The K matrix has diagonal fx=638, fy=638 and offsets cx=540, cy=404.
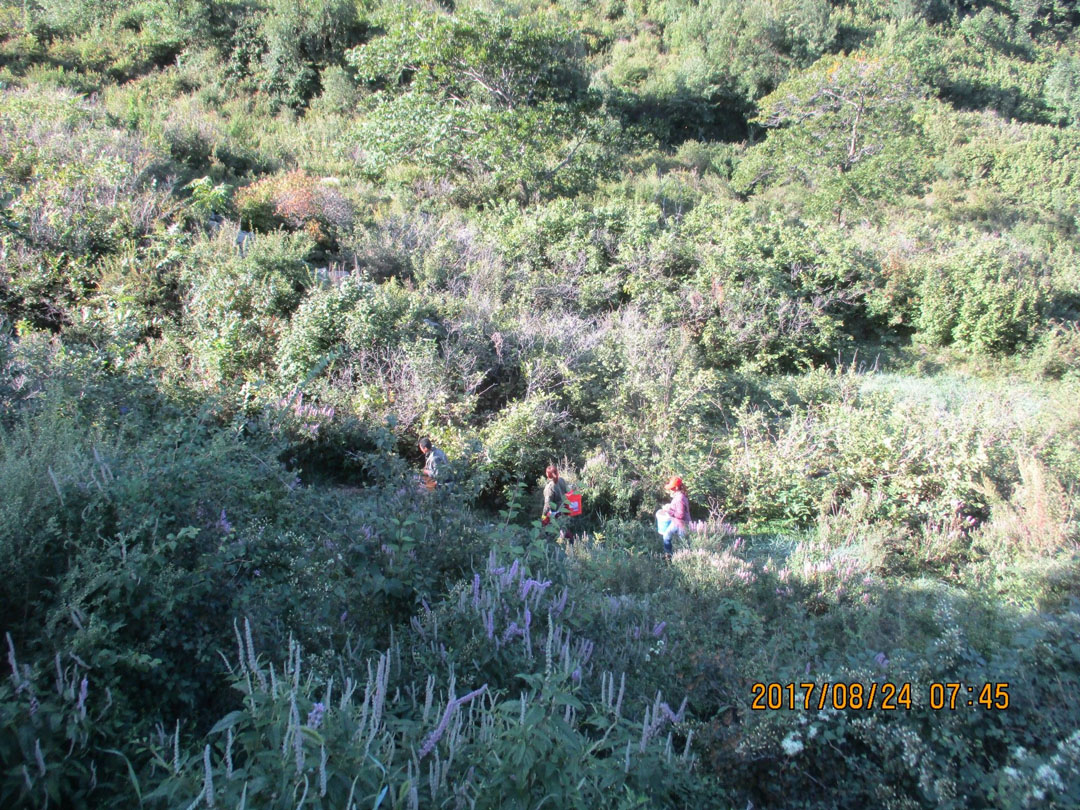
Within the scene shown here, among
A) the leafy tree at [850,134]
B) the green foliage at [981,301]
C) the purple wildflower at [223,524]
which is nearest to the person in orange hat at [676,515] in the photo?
the purple wildflower at [223,524]

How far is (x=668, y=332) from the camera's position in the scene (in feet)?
37.9

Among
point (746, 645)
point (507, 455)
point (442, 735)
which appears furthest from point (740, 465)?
point (442, 735)

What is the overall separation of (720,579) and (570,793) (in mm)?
3564

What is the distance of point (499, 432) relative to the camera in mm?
7961

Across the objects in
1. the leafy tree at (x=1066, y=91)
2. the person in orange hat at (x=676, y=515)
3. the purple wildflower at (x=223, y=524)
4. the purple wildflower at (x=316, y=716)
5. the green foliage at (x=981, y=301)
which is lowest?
the person in orange hat at (x=676, y=515)

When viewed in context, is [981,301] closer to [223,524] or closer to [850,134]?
[850,134]

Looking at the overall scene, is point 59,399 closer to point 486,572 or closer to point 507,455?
point 486,572

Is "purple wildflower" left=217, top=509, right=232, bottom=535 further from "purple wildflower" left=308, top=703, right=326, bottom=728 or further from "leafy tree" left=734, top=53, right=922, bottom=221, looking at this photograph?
"leafy tree" left=734, top=53, right=922, bottom=221
